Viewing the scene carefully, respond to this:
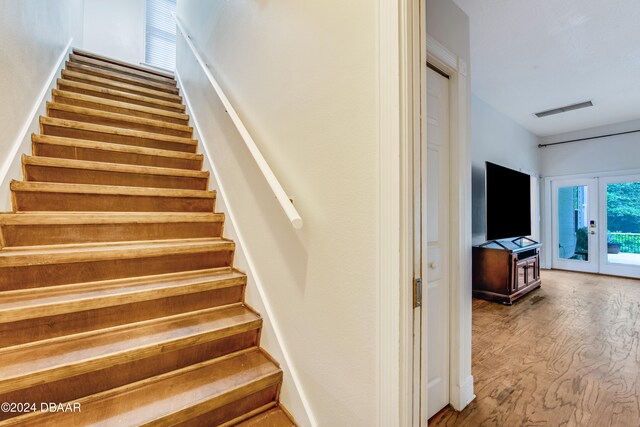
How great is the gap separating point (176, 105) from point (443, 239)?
10.7ft

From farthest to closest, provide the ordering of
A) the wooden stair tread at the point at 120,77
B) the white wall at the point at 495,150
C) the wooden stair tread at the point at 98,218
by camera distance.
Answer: the white wall at the point at 495,150 < the wooden stair tread at the point at 120,77 < the wooden stair tread at the point at 98,218

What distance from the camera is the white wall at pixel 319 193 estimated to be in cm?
95

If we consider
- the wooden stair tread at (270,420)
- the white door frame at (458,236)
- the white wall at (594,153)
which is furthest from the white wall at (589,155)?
the wooden stair tread at (270,420)

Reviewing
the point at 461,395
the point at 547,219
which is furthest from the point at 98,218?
the point at 547,219

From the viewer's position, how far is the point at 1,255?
4.36ft

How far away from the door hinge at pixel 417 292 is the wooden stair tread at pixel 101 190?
1.88 meters

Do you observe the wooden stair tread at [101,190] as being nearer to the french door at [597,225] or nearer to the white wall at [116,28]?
the white wall at [116,28]

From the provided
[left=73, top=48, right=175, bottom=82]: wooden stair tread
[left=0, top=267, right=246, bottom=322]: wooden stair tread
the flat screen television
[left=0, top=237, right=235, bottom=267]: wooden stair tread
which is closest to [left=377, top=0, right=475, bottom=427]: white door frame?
[left=0, top=267, right=246, bottom=322]: wooden stair tread

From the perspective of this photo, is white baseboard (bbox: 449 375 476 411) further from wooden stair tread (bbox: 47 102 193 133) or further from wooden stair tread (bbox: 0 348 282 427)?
wooden stair tread (bbox: 47 102 193 133)

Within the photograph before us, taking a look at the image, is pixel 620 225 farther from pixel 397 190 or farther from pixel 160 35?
pixel 160 35

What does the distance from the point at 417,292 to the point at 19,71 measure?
2.68 metres

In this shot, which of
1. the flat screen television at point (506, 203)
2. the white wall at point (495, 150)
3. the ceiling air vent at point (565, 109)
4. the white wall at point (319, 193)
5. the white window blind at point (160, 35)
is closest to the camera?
the white wall at point (319, 193)

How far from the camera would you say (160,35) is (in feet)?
18.1

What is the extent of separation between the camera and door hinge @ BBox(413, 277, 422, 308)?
2.88 feet
